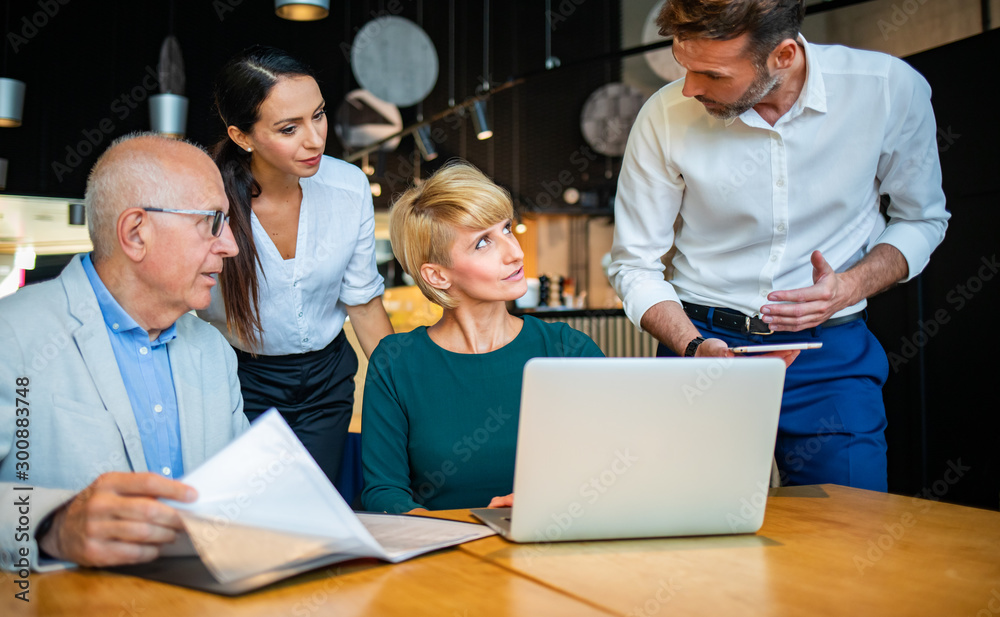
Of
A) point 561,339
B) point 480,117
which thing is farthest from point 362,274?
point 480,117

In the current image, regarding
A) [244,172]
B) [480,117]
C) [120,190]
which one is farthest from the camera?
[480,117]

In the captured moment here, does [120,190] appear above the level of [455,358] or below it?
above

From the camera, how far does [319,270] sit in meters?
2.22

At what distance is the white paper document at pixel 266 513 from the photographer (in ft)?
2.79

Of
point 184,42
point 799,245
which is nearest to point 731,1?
point 799,245

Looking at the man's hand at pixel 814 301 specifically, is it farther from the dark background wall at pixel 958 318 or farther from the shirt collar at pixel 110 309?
the dark background wall at pixel 958 318

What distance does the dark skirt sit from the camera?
2.24 m

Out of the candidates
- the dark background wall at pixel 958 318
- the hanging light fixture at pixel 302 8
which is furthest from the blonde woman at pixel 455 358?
the hanging light fixture at pixel 302 8

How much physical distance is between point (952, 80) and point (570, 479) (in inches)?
103

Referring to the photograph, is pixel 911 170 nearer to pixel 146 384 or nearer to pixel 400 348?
pixel 400 348

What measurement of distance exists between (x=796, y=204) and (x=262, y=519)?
1501 millimetres

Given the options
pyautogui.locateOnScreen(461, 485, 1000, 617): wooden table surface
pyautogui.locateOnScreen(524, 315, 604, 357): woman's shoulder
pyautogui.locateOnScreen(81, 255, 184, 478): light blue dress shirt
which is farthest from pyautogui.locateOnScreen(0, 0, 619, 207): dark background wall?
pyautogui.locateOnScreen(461, 485, 1000, 617): wooden table surface

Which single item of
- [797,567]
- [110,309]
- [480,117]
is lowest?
[797,567]

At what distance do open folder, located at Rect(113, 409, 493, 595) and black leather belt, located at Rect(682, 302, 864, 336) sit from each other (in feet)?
3.90
